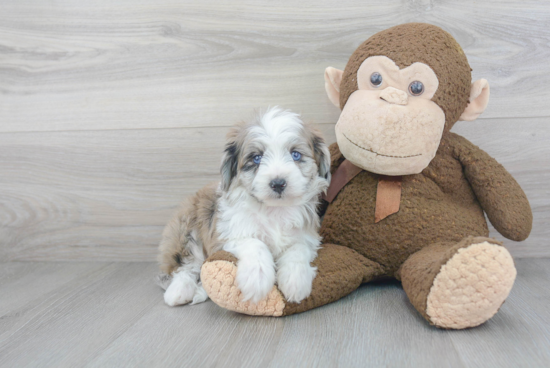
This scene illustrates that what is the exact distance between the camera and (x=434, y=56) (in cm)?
147

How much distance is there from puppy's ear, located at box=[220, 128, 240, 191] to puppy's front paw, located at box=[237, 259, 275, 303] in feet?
1.20

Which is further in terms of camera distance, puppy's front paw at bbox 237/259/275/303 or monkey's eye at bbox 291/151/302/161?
monkey's eye at bbox 291/151/302/161

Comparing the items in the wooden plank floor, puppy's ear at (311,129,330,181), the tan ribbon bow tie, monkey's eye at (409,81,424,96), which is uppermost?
monkey's eye at (409,81,424,96)

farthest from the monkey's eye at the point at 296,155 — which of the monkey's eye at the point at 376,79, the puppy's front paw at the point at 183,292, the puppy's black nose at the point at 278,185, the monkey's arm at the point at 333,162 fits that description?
the puppy's front paw at the point at 183,292

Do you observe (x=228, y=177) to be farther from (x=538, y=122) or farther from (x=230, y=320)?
(x=538, y=122)

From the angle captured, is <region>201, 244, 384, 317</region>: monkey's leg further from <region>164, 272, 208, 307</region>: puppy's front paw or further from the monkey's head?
the monkey's head

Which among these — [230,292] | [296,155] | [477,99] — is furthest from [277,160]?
[477,99]

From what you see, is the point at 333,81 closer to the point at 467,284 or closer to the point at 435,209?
the point at 435,209

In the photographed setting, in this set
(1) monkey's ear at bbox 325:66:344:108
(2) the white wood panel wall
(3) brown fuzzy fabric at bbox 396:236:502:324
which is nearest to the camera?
(3) brown fuzzy fabric at bbox 396:236:502:324

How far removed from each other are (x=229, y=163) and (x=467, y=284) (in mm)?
919

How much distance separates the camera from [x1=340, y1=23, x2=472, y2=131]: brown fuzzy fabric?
147 cm

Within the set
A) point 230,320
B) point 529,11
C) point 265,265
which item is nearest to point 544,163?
point 529,11

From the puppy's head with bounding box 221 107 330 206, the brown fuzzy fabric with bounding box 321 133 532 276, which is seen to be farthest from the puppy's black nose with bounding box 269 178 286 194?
the brown fuzzy fabric with bounding box 321 133 532 276

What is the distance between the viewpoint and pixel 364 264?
1.60 m
